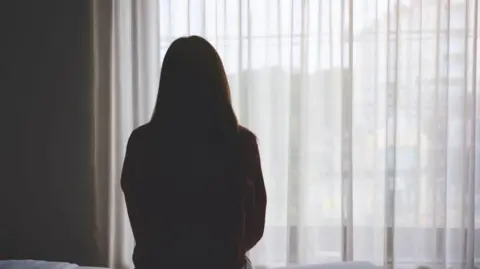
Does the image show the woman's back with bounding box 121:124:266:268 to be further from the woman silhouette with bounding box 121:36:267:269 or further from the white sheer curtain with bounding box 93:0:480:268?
the white sheer curtain with bounding box 93:0:480:268

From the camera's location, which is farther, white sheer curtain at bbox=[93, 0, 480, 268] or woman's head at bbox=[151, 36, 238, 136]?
white sheer curtain at bbox=[93, 0, 480, 268]

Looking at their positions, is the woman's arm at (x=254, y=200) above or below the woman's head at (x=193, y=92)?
below

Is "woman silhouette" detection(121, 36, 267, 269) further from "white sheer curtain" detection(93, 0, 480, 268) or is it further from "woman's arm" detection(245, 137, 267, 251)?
"white sheer curtain" detection(93, 0, 480, 268)

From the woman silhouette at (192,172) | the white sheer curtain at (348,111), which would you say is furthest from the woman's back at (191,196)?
the white sheer curtain at (348,111)

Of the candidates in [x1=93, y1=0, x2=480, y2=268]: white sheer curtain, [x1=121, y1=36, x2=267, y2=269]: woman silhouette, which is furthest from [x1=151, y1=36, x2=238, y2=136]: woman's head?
[x1=93, y1=0, x2=480, y2=268]: white sheer curtain

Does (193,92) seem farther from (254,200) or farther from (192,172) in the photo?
(254,200)

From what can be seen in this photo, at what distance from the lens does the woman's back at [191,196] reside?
116 centimetres

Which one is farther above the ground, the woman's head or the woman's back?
the woman's head

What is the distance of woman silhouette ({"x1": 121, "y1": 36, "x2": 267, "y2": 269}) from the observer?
3.82ft

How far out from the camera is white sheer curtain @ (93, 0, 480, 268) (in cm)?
245

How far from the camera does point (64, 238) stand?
2.66 metres

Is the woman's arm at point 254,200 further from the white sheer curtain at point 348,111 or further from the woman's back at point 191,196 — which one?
the white sheer curtain at point 348,111

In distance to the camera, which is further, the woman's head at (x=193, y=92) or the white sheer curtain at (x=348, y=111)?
the white sheer curtain at (x=348, y=111)

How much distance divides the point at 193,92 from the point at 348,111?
1433 mm
